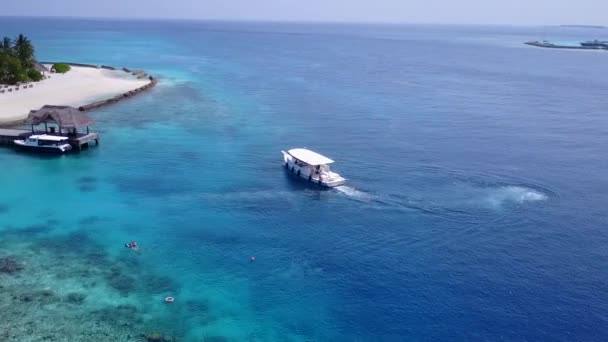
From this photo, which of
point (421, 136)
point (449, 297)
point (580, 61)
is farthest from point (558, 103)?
point (580, 61)

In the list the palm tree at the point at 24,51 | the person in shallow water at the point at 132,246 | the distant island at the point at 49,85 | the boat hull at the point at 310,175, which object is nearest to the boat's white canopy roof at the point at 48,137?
the distant island at the point at 49,85

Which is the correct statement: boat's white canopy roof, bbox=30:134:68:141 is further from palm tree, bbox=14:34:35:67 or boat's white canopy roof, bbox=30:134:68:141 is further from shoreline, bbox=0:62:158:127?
palm tree, bbox=14:34:35:67

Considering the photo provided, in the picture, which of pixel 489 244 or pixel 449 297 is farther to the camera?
pixel 489 244

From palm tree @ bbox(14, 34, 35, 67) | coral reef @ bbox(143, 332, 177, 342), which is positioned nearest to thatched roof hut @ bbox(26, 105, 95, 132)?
coral reef @ bbox(143, 332, 177, 342)

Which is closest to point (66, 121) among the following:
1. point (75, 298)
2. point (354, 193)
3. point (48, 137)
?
point (48, 137)

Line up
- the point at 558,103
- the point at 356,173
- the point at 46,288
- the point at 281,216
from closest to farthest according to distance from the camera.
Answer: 1. the point at 46,288
2. the point at 281,216
3. the point at 356,173
4. the point at 558,103

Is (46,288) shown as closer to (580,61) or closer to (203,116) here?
(203,116)

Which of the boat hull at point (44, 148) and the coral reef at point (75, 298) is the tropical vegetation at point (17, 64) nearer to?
the boat hull at point (44, 148)

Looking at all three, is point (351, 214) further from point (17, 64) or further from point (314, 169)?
point (17, 64)
